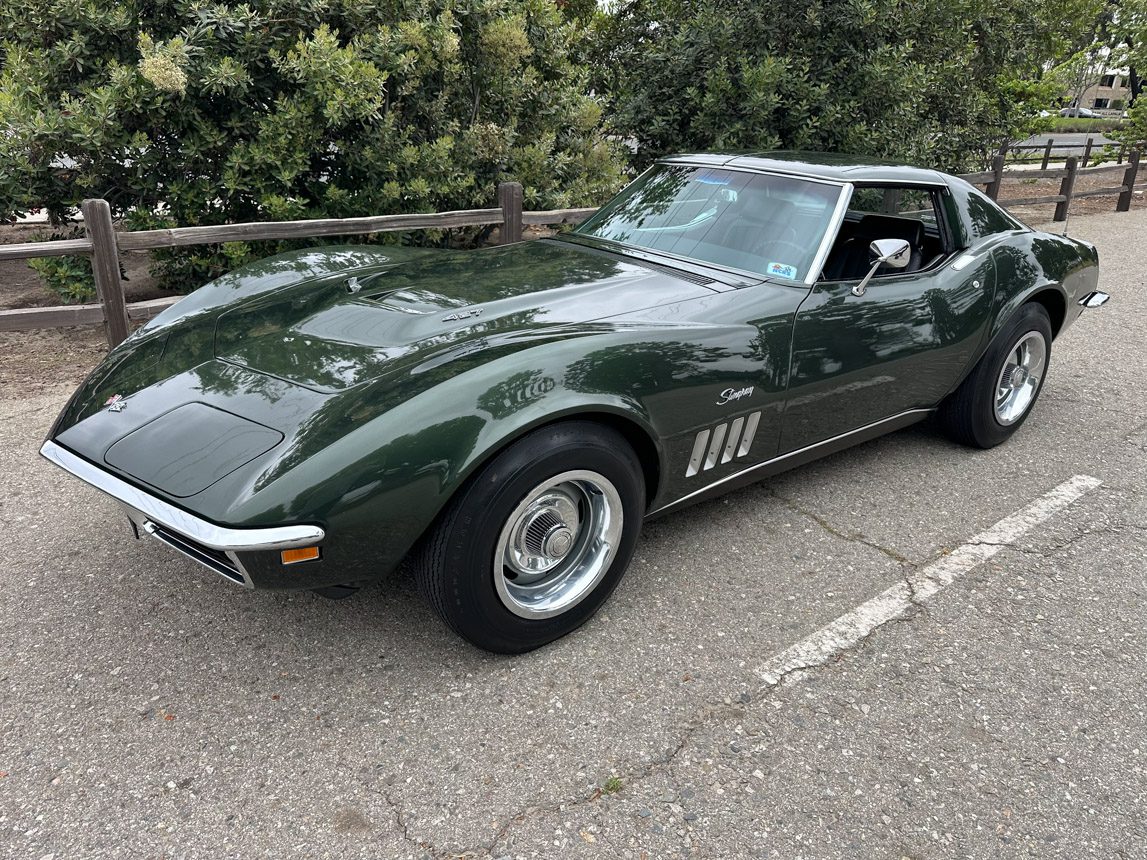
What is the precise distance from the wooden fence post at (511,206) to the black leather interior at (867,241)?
121 inches

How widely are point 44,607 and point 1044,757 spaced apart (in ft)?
10.2

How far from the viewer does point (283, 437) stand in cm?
231

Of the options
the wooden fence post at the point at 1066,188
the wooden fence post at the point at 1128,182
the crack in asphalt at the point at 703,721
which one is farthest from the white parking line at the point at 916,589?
the wooden fence post at the point at 1128,182

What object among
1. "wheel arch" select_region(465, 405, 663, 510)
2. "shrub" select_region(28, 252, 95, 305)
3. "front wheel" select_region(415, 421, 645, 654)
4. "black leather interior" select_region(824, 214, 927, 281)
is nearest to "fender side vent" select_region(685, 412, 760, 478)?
"wheel arch" select_region(465, 405, 663, 510)

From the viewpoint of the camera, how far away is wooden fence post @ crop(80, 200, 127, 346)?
498 cm

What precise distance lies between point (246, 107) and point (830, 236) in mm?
4427

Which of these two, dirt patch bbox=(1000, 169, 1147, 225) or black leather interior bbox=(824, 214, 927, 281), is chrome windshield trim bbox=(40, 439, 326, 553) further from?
dirt patch bbox=(1000, 169, 1147, 225)

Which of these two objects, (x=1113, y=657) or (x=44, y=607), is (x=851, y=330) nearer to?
(x=1113, y=657)

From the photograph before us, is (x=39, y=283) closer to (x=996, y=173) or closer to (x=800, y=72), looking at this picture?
(x=800, y=72)

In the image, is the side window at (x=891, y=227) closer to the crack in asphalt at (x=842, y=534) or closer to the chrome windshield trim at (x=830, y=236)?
the chrome windshield trim at (x=830, y=236)

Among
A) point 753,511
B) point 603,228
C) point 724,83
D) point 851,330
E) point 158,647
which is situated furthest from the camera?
point 724,83

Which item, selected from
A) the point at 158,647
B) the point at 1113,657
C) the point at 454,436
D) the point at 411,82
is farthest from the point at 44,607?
the point at 411,82

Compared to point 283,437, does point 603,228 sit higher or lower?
higher

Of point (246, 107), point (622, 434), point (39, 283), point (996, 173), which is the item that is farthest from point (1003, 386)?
point (996, 173)
